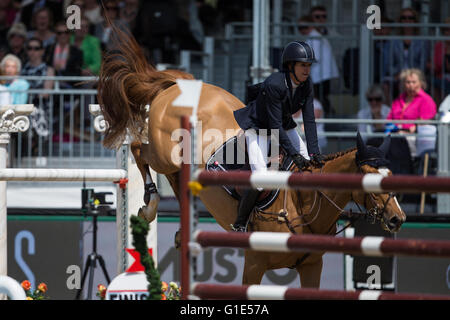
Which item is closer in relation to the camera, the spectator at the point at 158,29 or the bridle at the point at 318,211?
the bridle at the point at 318,211

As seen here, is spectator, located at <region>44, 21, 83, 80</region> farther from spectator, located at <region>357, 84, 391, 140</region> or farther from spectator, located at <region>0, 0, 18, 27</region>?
spectator, located at <region>357, 84, 391, 140</region>

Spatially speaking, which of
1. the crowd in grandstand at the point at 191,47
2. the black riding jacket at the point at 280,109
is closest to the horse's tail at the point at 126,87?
the black riding jacket at the point at 280,109

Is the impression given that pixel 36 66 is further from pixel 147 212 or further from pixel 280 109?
pixel 280 109

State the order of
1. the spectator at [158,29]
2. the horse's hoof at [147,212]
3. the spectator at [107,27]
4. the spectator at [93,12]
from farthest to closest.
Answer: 1. the spectator at [93,12]
2. the spectator at [158,29]
3. the spectator at [107,27]
4. the horse's hoof at [147,212]

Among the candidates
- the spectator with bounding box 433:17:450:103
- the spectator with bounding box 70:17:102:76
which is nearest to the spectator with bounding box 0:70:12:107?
the spectator with bounding box 70:17:102:76

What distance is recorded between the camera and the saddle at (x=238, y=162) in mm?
6352

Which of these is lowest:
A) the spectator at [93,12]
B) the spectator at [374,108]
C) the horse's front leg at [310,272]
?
the horse's front leg at [310,272]

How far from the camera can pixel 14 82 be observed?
10.1 m

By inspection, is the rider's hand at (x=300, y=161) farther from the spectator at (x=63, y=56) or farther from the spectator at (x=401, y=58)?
the spectator at (x=63, y=56)

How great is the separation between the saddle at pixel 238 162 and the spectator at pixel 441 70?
15.0 feet

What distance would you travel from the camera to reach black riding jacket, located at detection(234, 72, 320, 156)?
6234 mm

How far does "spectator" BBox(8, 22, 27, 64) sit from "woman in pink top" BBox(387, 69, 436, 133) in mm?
4890

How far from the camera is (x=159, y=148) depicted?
23.3 ft

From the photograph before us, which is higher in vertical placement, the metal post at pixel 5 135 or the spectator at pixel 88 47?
the spectator at pixel 88 47
